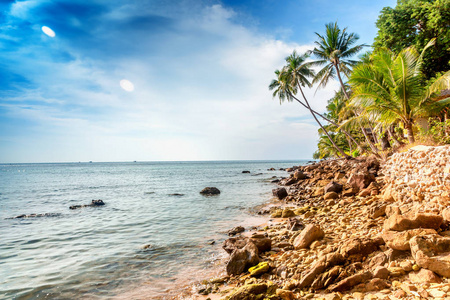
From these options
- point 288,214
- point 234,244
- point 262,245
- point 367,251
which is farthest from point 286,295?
point 288,214

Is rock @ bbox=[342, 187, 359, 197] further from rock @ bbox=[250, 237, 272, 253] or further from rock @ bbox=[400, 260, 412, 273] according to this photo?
rock @ bbox=[400, 260, 412, 273]

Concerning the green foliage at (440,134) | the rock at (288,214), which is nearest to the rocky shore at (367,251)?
the green foliage at (440,134)

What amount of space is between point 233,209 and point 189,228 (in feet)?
15.6

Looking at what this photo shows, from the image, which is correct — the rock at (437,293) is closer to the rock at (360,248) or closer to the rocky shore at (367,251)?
the rocky shore at (367,251)

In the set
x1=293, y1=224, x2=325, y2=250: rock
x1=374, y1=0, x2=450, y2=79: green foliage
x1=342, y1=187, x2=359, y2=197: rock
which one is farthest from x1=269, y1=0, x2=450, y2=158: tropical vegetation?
x1=293, y1=224, x2=325, y2=250: rock

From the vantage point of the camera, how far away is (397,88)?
35.4 ft

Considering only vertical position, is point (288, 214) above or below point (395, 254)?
below

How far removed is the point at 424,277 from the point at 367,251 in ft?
4.09

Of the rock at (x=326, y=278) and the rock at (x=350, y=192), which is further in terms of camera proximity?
the rock at (x=350, y=192)

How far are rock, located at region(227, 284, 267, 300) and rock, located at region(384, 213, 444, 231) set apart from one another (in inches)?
140

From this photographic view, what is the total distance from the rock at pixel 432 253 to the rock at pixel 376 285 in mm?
740

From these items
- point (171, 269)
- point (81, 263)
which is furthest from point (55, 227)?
point (171, 269)

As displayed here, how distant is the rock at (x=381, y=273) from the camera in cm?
419

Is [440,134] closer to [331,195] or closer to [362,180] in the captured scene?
[362,180]
